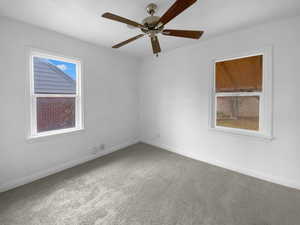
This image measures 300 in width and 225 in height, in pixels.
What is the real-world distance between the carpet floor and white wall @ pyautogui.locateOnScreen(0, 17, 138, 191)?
0.31m

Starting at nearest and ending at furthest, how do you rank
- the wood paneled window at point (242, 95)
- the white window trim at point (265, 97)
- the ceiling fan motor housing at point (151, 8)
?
the ceiling fan motor housing at point (151, 8), the white window trim at point (265, 97), the wood paneled window at point (242, 95)

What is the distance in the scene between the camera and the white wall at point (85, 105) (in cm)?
200

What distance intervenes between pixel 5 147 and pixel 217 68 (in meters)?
3.74

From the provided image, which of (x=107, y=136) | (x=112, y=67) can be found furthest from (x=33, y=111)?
(x=112, y=67)

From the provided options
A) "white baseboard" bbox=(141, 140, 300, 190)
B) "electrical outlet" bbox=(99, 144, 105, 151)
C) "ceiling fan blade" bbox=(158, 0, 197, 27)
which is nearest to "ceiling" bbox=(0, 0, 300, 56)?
"ceiling fan blade" bbox=(158, 0, 197, 27)

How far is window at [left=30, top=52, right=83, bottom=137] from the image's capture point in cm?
231

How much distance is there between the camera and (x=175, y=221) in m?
1.51

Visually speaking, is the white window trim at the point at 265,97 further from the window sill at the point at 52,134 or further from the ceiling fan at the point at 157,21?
the window sill at the point at 52,134

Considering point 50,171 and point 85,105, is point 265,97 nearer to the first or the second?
point 85,105

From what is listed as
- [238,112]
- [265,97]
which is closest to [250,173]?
[238,112]

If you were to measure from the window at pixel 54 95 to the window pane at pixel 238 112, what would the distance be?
284cm

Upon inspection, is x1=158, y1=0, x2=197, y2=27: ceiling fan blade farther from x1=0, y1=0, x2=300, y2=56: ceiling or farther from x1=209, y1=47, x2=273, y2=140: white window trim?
x1=209, y1=47, x2=273, y2=140: white window trim

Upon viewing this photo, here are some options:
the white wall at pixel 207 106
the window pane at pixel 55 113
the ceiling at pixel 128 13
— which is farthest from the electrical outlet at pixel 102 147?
the ceiling at pixel 128 13

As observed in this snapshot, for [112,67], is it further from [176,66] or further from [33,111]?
[33,111]
